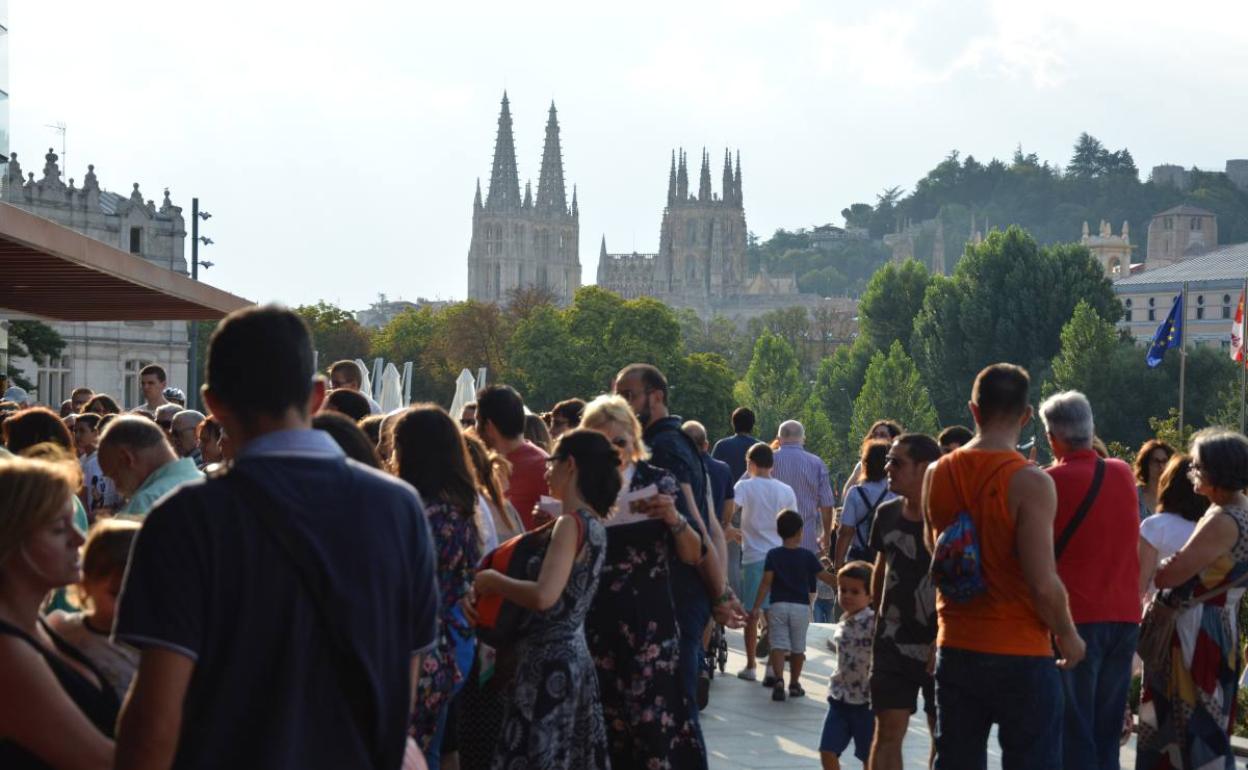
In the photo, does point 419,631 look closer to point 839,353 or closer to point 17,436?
point 17,436

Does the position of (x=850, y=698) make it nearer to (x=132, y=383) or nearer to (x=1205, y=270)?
(x=132, y=383)

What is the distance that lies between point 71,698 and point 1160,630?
5215 millimetres

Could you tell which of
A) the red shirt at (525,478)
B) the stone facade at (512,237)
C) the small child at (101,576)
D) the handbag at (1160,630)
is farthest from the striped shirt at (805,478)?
the stone facade at (512,237)

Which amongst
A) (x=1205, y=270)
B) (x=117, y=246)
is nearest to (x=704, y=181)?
(x=1205, y=270)

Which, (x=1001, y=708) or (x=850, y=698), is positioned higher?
(x=1001, y=708)

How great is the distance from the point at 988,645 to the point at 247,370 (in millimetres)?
3362

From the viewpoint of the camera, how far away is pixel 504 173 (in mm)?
160125

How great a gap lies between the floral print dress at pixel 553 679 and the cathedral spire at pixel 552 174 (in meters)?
158

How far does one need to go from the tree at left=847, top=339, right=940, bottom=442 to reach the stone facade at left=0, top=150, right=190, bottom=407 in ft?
97.6

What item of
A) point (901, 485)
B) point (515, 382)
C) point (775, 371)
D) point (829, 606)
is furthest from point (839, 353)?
point (901, 485)

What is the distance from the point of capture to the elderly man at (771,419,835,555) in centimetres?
1434

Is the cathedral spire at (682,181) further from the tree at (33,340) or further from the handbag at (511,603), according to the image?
the handbag at (511,603)

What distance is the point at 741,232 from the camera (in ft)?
582

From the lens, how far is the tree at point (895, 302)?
88125 mm
